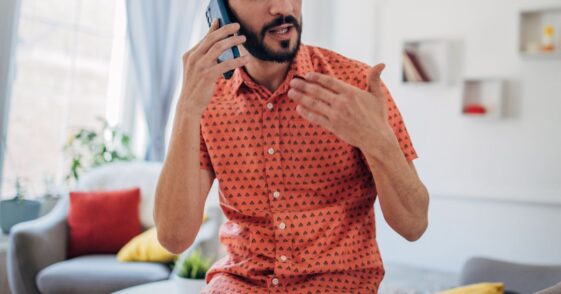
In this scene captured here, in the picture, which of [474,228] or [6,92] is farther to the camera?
[474,228]

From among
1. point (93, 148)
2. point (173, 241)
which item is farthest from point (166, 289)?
point (93, 148)

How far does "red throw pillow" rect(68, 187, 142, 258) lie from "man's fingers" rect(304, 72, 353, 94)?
1.99 m

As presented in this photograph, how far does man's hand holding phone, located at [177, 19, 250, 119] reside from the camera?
43.4 inches

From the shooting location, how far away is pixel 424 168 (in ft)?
11.3

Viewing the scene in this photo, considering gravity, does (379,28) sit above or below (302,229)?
above

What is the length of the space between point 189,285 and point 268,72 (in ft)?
2.51

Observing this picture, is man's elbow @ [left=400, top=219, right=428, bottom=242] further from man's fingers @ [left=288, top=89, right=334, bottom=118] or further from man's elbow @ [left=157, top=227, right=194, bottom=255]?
man's elbow @ [left=157, top=227, right=194, bottom=255]

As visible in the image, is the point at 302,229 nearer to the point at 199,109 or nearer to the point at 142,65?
the point at 199,109

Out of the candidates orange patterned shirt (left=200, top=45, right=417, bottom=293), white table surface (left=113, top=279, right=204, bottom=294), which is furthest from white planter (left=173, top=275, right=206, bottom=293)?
orange patterned shirt (left=200, top=45, right=417, bottom=293)

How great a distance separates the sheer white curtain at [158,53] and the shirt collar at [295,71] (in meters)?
2.15

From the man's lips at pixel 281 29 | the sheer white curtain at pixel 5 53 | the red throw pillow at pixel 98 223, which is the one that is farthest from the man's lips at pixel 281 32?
the sheer white curtain at pixel 5 53

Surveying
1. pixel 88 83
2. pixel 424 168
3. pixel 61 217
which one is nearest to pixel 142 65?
pixel 88 83

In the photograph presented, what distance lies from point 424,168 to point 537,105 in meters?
0.75

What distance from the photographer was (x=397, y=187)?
1.06 meters
